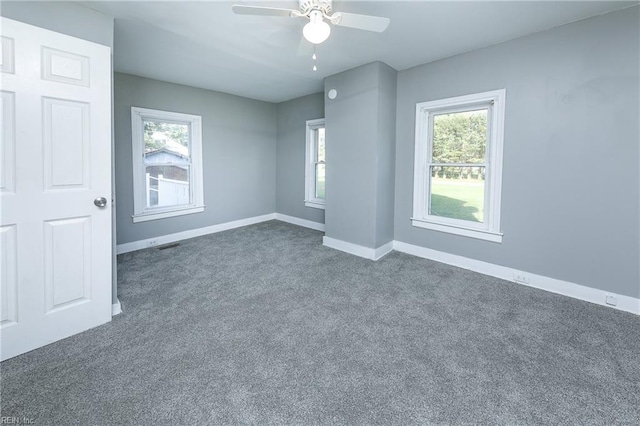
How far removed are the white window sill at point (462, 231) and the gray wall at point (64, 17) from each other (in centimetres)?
370

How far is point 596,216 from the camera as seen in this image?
252 cm

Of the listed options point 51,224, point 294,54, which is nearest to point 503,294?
point 294,54

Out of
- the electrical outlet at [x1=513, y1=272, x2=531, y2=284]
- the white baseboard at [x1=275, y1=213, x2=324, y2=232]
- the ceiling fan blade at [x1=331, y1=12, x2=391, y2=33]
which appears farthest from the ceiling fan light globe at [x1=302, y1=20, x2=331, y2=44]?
the white baseboard at [x1=275, y1=213, x2=324, y2=232]

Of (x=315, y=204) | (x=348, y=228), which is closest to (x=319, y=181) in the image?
(x=315, y=204)

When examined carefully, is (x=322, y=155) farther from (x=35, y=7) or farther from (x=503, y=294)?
(x=35, y=7)

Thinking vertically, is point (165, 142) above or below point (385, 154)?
above

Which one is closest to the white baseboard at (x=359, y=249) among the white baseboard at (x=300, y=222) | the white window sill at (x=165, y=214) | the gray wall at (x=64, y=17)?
the white baseboard at (x=300, y=222)

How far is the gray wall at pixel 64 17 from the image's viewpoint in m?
1.82

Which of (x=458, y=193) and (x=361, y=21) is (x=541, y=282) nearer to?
(x=458, y=193)

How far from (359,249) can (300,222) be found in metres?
2.01

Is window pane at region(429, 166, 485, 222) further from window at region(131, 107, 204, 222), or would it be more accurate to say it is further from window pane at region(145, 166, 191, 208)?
window pane at region(145, 166, 191, 208)

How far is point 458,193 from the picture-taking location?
354cm

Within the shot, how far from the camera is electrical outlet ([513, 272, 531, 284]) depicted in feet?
9.61

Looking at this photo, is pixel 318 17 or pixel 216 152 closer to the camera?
pixel 318 17
